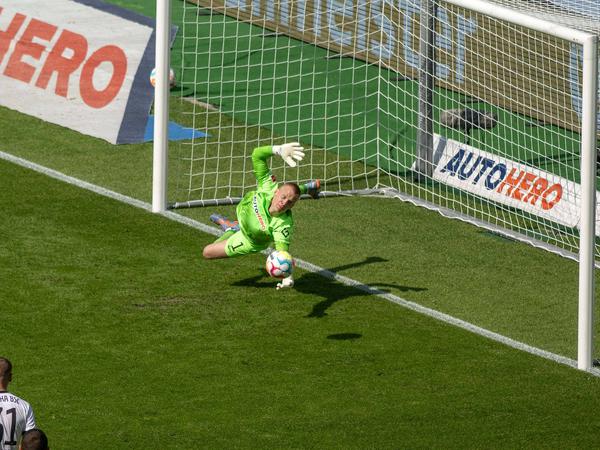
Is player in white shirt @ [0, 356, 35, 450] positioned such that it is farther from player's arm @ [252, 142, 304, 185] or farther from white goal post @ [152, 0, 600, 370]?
white goal post @ [152, 0, 600, 370]

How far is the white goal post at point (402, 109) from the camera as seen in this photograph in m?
17.6

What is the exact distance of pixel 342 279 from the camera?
15.9 metres

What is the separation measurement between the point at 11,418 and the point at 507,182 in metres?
9.72

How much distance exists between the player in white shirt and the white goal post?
714cm

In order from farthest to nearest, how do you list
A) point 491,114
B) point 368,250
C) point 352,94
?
point 352,94 → point 491,114 → point 368,250

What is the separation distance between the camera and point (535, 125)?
61.2 ft

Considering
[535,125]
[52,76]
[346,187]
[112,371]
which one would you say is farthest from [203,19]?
[112,371]

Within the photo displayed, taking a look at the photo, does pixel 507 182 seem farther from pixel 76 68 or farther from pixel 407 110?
pixel 76 68

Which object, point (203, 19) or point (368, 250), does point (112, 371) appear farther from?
point (203, 19)

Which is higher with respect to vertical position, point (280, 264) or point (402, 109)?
point (402, 109)

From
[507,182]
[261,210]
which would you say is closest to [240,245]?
[261,210]

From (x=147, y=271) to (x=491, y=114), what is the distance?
209 inches

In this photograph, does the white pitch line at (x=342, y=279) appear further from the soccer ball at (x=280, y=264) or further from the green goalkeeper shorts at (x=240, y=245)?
the soccer ball at (x=280, y=264)

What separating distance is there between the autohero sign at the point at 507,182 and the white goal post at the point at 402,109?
18 millimetres
